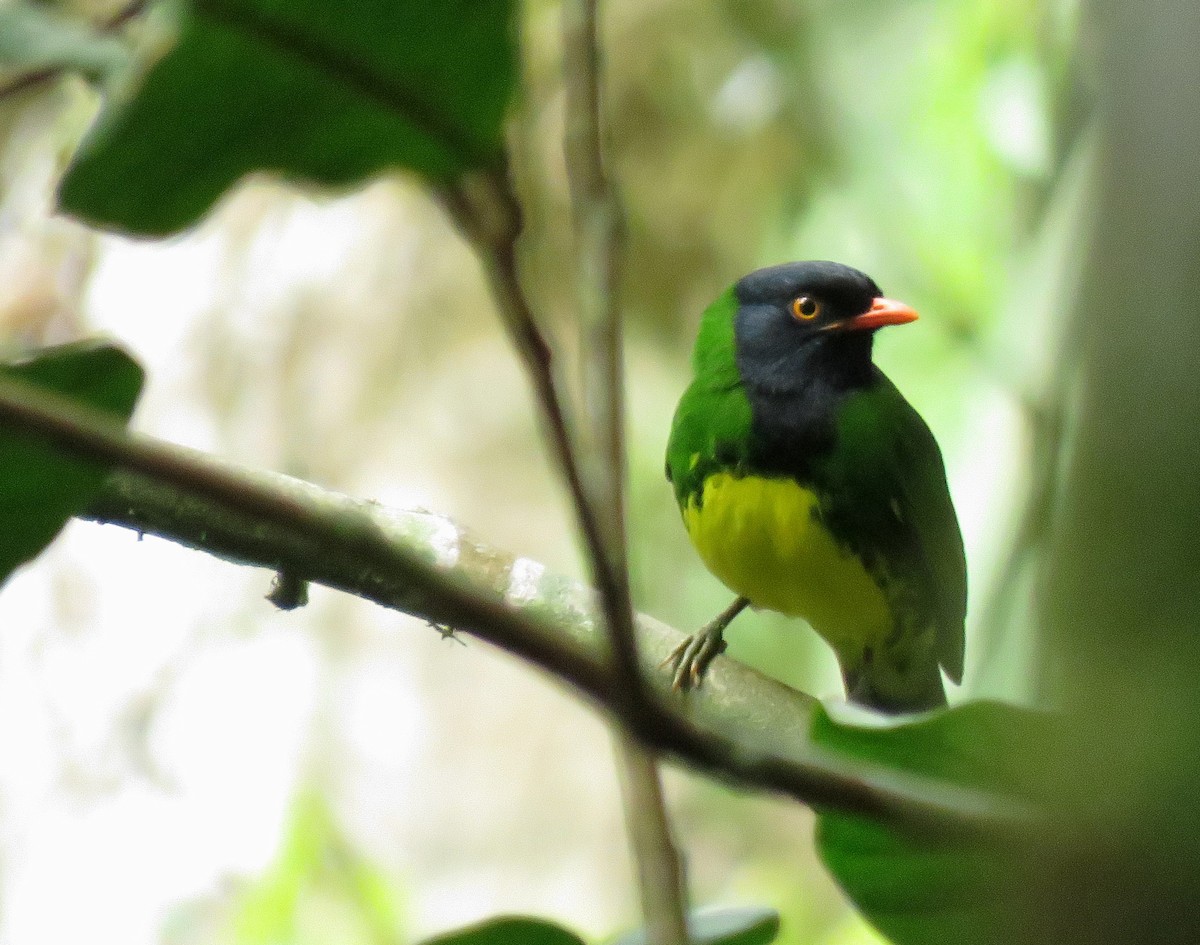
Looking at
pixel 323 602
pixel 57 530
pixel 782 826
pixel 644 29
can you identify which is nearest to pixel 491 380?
pixel 323 602

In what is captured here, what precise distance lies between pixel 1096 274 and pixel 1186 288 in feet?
0.13

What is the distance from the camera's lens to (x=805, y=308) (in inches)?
124

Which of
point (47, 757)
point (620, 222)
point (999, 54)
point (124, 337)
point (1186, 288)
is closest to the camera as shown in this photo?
point (1186, 288)

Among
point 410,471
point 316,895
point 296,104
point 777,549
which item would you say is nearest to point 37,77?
point 296,104

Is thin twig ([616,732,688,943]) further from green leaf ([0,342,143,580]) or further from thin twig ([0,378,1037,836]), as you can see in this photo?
green leaf ([0,342,143,580])

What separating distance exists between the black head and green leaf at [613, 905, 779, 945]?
1.90 m

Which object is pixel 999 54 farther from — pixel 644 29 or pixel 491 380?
pixel 491 380

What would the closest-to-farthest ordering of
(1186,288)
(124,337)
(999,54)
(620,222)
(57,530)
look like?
1. (1186,288)
2. (620,222)
3. (57,530)
4. (999,54)
5. (124,337)

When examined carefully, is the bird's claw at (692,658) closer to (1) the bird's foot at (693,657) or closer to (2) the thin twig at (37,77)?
(1) the bird's foot at (693,657)

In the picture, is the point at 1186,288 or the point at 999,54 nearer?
the point at 1186,288

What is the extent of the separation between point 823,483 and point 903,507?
212 millimetres

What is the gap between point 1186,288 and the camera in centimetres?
58

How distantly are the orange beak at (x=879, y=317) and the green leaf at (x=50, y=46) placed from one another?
232cm

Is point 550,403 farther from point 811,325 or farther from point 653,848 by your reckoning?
point 811,325
